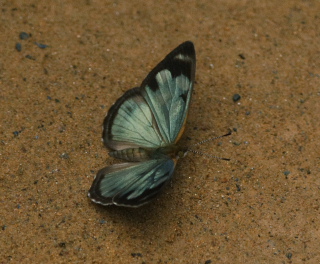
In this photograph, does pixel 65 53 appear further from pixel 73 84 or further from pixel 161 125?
pixel 161 125

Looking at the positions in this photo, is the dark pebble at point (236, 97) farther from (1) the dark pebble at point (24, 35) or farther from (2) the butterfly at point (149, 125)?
(1) the dark pebble at point (24, 35)

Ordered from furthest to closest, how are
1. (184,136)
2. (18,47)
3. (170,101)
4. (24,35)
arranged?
(24,35), (18,47), (184,136), (170,101)

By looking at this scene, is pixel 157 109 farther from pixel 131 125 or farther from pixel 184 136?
pixel 184 136

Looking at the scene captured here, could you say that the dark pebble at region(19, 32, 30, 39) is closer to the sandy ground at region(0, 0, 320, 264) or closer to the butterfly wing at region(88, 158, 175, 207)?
the sandy ground at region(0, 0, 320, 264)

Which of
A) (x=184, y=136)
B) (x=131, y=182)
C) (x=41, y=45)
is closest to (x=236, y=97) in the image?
(x=184, y=136)

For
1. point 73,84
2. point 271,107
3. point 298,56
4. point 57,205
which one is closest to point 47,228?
point 57,205

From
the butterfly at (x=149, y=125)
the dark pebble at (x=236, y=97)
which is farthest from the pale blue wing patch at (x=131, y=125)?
the dark pebble at (x=236, y=97)
